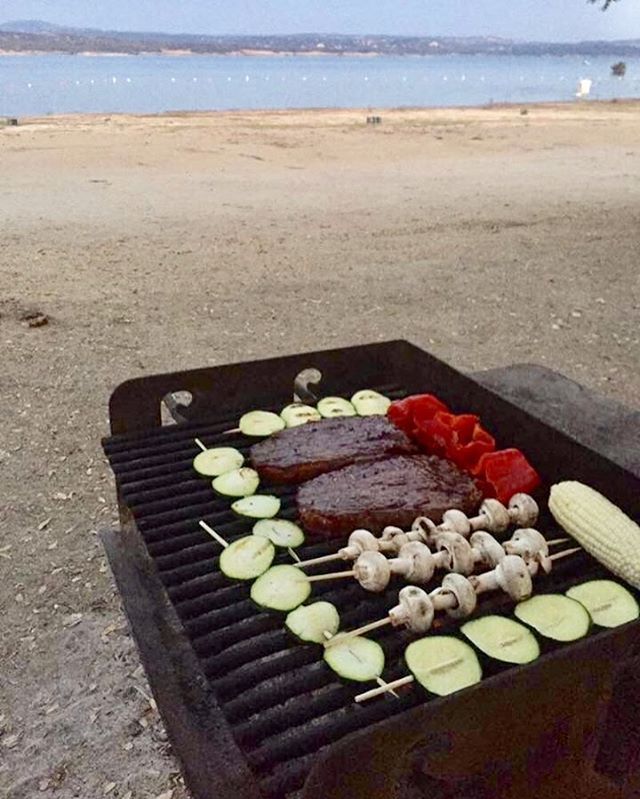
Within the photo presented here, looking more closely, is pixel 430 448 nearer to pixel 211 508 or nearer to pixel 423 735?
pixel 211 508

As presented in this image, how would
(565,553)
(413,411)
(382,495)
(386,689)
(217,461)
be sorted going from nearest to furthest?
1. (386,689)
2. (565,553)
3. (382,495)
4. (217,461)
5. (413,411)

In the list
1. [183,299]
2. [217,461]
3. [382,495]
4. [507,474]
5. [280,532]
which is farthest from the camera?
[183,299]

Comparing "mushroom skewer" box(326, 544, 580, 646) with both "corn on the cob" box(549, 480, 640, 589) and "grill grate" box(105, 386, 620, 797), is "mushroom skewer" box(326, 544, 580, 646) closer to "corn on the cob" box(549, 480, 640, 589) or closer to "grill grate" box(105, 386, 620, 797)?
"grill grate" box(105, 386, 620, 797)

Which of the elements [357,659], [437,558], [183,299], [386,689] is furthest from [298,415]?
[183,299]

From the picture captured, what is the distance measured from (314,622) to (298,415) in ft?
5.11

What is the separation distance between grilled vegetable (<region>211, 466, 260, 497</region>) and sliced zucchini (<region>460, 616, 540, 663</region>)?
111 cm

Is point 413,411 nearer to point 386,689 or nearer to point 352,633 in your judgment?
point 352,633

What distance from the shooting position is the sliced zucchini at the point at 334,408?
3949 mm

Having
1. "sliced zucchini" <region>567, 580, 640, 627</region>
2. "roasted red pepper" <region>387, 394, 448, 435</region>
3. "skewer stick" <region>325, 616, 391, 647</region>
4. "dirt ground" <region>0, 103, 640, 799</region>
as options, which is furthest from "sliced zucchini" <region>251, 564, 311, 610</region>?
"roasted red pepper" <region>387, 394, 448, 435</region>

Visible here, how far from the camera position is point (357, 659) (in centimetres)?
235

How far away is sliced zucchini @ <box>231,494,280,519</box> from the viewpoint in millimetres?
3080

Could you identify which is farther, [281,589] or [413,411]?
[413,411]

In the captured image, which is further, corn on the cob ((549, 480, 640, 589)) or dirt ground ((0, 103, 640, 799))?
dirt ground ((0, 103, 640, 799))

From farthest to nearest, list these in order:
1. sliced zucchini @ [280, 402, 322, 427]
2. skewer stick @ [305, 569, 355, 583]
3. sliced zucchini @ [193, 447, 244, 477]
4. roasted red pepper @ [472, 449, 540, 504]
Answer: sliced zucchini @ [280, 402, 322, 427] → sliced zucchini @ [193, 447, 244, 477] → roasted red pepper @ [472, 449, 540, 504] → skewer stick @ [305, 569, 355, 583]
